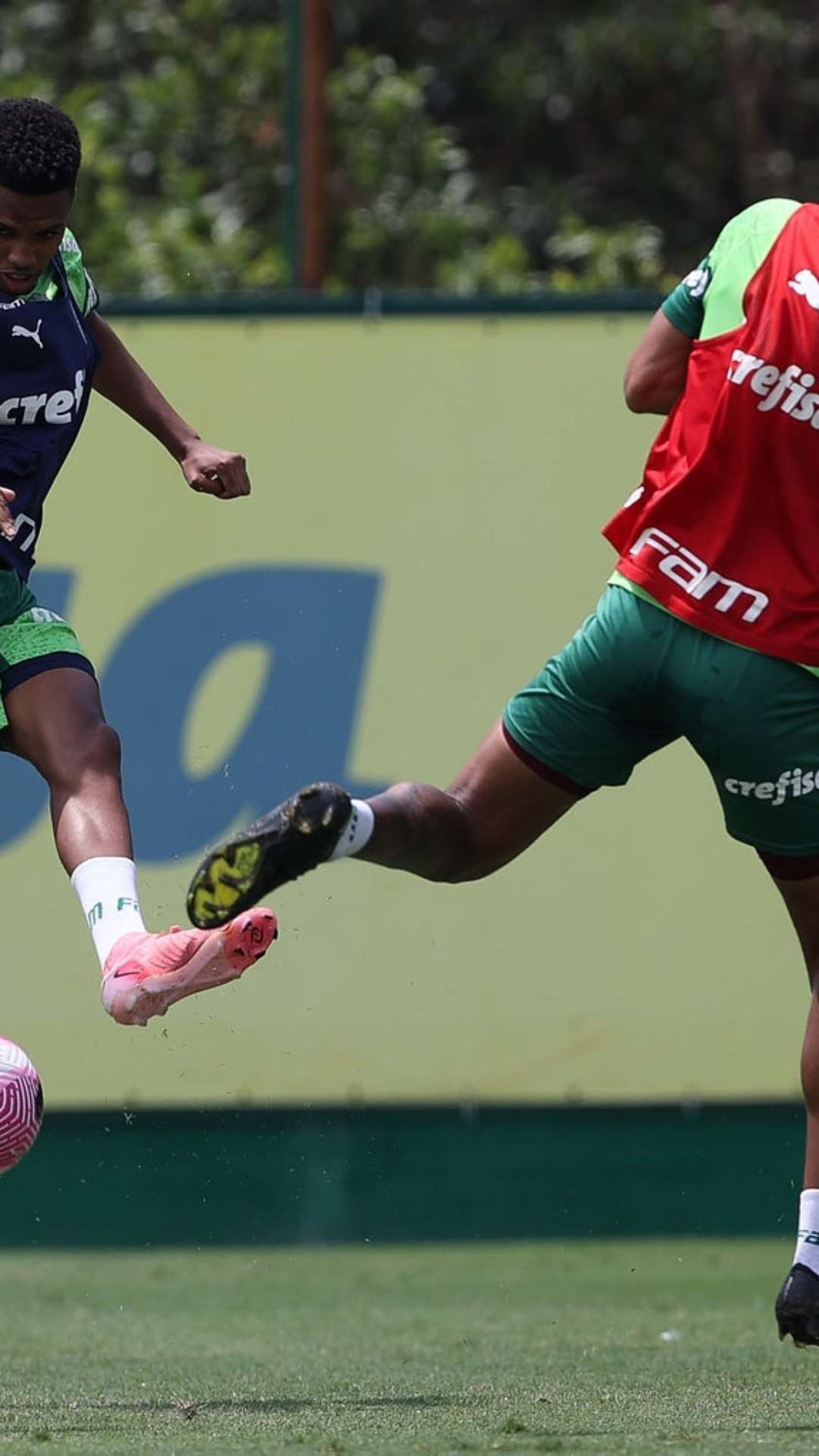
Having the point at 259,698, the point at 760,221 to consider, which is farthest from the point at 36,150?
the point at 259,698

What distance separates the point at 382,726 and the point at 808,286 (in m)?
3.89

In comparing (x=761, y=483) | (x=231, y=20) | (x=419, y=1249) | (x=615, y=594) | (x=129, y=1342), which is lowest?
(x=419, y=1249)

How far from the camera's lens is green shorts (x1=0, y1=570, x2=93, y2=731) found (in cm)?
542

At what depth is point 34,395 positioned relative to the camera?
5.48 m

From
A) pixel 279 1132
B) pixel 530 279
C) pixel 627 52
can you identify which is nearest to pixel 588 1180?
pixel 279 1132

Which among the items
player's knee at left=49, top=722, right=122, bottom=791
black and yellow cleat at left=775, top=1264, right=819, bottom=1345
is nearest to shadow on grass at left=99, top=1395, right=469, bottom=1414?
black and yellow cleat at left=775, top=1264, right=819, bottom=1345

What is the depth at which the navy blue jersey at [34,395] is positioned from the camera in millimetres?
5449

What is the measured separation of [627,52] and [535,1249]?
30.9 feet

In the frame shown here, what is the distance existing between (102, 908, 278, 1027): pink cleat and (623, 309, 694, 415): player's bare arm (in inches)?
52.6

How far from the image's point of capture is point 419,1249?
27.9 feet

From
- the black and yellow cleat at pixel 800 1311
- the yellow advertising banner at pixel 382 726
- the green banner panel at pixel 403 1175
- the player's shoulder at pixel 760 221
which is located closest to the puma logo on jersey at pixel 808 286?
the player's shoulder at pixel 760 221

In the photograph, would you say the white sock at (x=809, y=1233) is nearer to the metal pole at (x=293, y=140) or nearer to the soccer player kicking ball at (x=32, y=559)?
the soccer player kicking ball at (x=32, y=559)

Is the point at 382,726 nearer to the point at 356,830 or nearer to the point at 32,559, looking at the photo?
the point at 32,559

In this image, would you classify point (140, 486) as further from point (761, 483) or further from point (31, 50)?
point (31, 50)
